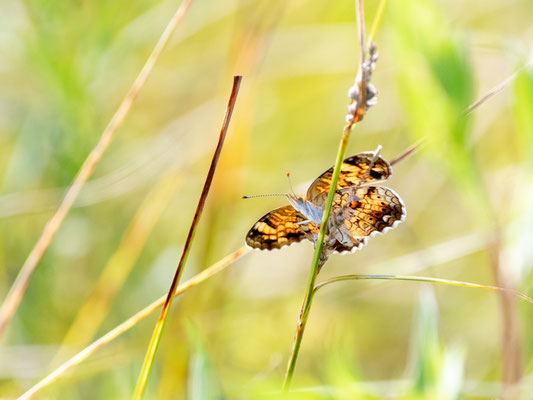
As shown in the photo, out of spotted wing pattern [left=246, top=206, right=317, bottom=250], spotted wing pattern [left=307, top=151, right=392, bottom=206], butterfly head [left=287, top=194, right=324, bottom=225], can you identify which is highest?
spotted wing pattern [left=307, top=151, right=392, bottom=206]

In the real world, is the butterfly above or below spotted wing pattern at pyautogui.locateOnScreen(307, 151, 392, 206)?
below

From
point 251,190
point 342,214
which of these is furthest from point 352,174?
point 251,190

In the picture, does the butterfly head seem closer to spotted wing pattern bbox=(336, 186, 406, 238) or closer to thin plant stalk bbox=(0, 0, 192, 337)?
spotted wing pattern bbox=(336, 186, 406, 238)

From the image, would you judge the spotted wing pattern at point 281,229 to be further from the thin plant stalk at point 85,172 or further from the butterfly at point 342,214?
the thin plant stalk at point 85,172

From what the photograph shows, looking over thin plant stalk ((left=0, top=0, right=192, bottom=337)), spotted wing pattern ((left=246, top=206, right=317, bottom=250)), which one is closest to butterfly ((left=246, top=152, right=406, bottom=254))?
spotted wing pattern ((left=246, top=206, right=317, bottom=250))

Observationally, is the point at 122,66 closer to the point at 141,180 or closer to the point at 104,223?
the point at 141,180

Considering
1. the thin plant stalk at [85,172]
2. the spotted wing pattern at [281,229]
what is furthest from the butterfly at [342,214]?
the thin plant stalk at [85,172]

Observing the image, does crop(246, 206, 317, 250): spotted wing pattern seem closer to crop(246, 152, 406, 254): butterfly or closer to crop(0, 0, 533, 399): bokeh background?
crop(246, 152, 406, 254): butterfly

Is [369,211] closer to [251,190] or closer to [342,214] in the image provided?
[342,214]

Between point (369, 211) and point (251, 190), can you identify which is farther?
point (251, 190)
